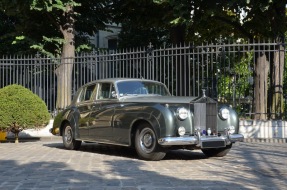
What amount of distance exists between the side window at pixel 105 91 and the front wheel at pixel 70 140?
57.8 inches

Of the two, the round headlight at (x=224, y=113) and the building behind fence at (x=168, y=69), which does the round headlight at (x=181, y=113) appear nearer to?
the round headlight at (x=224, y=113)

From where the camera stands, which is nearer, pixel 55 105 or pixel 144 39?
pixel 55 105

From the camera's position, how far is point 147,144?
30.4ft

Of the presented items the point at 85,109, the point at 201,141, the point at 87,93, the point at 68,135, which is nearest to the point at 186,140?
the point at 201,141

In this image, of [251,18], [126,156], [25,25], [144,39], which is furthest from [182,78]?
[144,39]

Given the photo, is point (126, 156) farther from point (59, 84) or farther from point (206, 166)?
point (59, 84)

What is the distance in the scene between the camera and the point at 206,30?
22547 mm

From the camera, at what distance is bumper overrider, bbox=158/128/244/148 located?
8.66 meters

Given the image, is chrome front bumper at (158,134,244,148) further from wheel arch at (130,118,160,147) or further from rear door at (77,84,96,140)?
rear door at (77,84,96,140)

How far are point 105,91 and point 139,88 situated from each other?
829 millimetres

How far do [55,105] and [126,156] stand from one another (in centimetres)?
908

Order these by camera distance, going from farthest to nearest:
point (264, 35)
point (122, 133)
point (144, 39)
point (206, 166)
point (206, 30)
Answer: point (144, 39) < point (206, 30) < point (264, 35) < point (122, 133) < point (206, 166)

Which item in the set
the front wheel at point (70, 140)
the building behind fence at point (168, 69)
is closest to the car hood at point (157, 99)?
the front wheel at point (70, 140)

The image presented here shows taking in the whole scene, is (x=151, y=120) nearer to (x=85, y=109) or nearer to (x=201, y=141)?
(x=201, y=141)
